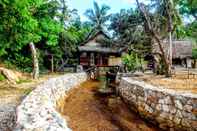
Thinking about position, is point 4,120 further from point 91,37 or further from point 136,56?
point 91,37

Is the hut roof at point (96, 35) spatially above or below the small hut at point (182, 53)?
above

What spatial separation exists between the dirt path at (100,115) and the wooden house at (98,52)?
22.4 meters

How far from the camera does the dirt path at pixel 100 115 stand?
Answer: 13.1m

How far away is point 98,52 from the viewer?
143ft

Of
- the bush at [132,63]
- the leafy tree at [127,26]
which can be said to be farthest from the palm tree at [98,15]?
the bush at [132,63]

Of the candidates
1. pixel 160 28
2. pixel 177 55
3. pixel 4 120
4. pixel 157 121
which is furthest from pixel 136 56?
pixel 4 120

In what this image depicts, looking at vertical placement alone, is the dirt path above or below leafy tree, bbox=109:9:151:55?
below

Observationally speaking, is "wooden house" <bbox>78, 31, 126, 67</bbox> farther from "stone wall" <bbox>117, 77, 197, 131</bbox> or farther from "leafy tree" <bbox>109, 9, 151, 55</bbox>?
"stone wall" <bbox>117, 77, 197, 131</bbox>

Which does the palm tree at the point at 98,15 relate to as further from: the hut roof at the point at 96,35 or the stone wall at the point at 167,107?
the stone wall at the point at 167,107

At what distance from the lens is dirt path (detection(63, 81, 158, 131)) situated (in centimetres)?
1311

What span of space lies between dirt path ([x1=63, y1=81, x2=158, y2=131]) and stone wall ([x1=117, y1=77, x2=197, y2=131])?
0.44m

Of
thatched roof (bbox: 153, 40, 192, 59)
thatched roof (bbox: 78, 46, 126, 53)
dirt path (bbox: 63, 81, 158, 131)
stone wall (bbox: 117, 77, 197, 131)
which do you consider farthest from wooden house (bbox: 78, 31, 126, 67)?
stone wall (bbox: 117, 77, 197, 131)

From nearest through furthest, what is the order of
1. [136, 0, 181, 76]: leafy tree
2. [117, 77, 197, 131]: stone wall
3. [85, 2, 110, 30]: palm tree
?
[117, 77, 197, 131]: stone wall, [136, 0, 181, 76]: leafy tree, [85, 2, 110, 30]: palm tree

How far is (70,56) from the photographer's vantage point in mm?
43438
